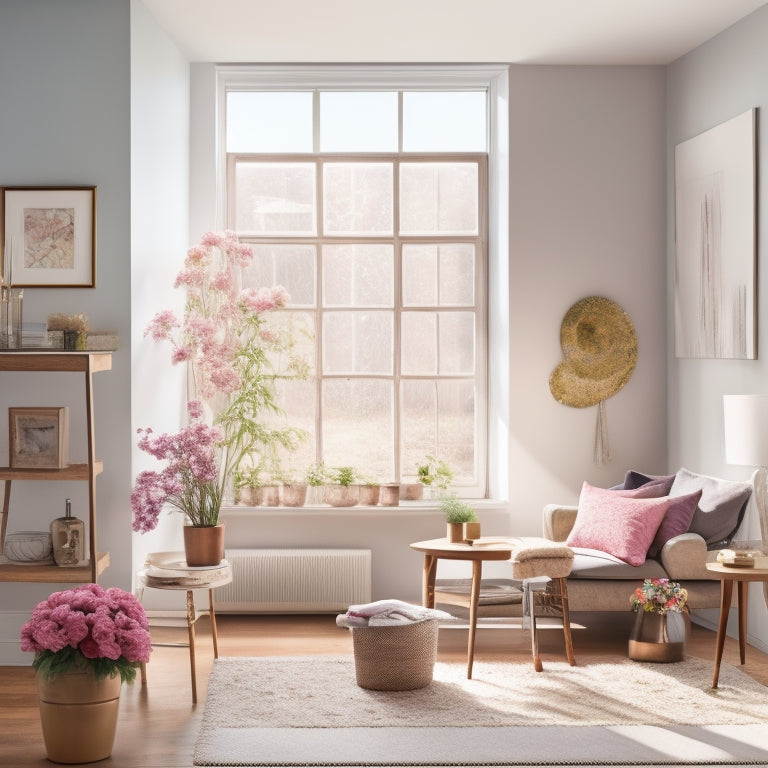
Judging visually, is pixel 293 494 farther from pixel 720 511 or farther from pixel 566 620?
pixel 720 511

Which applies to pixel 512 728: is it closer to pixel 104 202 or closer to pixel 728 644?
pixel 728 644

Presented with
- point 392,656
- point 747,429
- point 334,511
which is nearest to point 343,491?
point 334,511

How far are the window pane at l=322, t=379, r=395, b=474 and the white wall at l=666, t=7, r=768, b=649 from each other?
1.82m

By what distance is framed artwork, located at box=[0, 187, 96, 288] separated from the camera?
207 inches

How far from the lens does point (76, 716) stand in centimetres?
388

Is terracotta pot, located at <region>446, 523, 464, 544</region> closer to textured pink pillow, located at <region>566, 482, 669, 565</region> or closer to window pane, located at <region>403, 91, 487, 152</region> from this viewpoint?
textured pink pillow, located at <region>566, 482, 669, 565</region>

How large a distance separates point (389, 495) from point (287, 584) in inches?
33.4

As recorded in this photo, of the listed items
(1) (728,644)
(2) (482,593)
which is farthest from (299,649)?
(1) (728,644)

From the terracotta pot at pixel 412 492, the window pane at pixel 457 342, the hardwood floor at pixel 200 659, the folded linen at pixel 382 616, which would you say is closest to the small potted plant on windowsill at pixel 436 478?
the terracotta pot at pixel 412 492

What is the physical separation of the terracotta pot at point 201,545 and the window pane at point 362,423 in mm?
1961

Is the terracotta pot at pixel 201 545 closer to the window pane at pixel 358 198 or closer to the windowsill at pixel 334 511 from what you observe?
the windowsill at pixel 334 511

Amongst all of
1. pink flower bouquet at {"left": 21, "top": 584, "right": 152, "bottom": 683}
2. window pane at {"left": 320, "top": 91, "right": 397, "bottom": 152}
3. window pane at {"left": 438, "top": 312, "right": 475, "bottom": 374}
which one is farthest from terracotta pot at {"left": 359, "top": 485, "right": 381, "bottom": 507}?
pink flower bouquet at {"left": 21, "top": 584, "right": 152, "bottom": 683}

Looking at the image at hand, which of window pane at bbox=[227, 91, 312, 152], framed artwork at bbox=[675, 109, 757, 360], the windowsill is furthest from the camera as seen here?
window pane at bbox=[227, 91, 312, 152]

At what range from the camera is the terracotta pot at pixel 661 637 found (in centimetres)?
518
